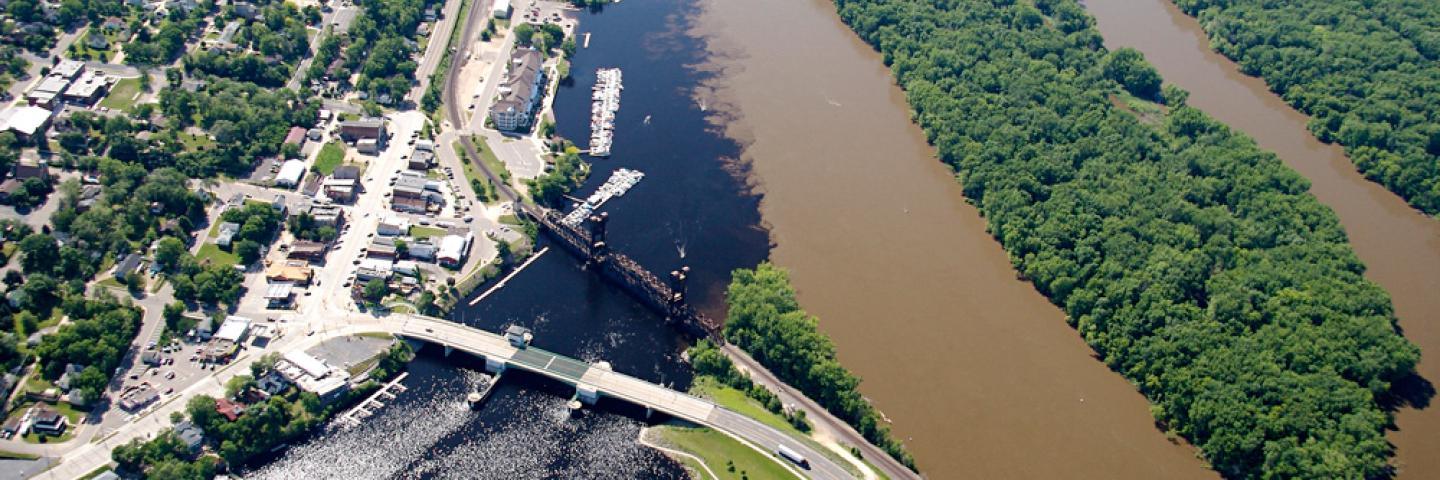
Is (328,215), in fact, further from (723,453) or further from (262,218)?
(723,453)

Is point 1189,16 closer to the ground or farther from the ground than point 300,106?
farther from the ground

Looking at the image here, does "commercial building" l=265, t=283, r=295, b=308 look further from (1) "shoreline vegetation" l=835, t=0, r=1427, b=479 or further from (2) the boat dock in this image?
(1) "shoreline vegetation" l=835, t=0, r=1427, b=479

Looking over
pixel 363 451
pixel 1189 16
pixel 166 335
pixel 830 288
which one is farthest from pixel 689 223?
pixel 1189 16

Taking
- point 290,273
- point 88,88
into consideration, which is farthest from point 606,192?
point 88,88

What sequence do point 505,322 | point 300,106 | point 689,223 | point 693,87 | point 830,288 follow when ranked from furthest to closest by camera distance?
point 693,87 < point 300,106 < point 689,223 < point 830,288 < point 505,322

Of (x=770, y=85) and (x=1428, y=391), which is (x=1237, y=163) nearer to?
(x=1428, y=391)

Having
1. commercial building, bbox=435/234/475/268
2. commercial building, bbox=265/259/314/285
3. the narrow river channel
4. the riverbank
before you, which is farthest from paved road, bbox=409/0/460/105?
the narrow river channel
